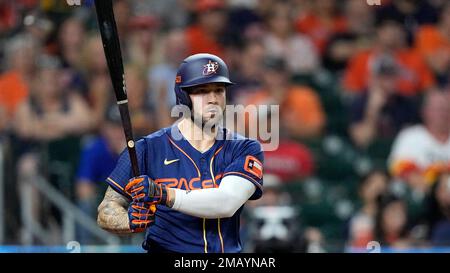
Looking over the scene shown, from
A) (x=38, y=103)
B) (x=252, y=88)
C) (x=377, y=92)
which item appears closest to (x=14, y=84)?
(x=38, y=103)

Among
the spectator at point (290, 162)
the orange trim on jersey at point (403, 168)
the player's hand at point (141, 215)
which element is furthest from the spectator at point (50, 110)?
the player's hand at point (141, 215)

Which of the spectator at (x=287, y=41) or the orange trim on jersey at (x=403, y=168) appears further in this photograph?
the spectator at (x=287, y=41)

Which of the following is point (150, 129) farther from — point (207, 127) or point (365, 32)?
point (207, 127)

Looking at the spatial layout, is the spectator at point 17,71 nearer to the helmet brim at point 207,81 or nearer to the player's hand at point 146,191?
the helmet brim at point 207,81

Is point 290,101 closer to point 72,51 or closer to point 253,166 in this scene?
point 72,51

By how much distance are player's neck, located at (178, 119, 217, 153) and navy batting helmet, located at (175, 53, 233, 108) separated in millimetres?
140

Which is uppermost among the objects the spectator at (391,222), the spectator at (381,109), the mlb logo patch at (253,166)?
the spectator at (381,109)

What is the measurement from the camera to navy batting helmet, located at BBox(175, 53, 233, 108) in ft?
19.6

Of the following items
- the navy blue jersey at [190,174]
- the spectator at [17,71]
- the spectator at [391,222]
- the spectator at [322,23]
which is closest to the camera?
the navy blue jersey at [190,174]

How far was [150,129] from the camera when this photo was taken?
10.9 metres

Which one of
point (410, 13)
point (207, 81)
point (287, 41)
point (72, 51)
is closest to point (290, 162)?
point (287, 41)

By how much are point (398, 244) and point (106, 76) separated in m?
3.53

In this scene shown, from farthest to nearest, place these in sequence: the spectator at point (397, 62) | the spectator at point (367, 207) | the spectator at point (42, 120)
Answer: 1. the spectator at point (397, 62)
2. the spectator at point (367, 207)
3. the spectator at point (42, 120)

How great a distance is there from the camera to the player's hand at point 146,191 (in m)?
5.66
